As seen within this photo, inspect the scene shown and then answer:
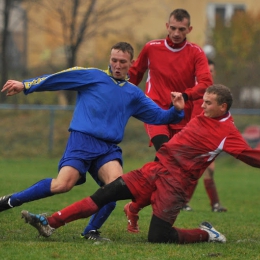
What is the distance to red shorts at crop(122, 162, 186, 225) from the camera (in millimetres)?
7016

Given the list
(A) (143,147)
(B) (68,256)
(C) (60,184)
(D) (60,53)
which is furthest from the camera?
(D) (60,53)

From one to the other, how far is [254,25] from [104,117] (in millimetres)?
17635

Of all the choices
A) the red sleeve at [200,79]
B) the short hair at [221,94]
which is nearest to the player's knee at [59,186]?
the short hair at [221,94]

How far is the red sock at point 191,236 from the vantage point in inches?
278

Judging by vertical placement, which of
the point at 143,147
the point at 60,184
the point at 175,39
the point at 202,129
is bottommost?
the point at 143,147

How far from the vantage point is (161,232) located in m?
6.98

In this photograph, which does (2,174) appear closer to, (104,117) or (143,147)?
(143,147)

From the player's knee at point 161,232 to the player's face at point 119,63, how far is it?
4.68ft

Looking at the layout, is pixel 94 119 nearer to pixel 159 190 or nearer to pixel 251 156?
pixel 159 190

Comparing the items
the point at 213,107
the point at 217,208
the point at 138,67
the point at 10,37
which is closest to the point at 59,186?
the point at 213,107

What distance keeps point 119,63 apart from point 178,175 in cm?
123

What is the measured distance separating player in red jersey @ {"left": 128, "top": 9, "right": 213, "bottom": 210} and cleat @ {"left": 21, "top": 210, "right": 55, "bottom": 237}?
247cm

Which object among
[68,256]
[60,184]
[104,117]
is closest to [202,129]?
[104,117]

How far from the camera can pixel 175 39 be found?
29.8 ft
